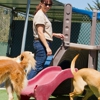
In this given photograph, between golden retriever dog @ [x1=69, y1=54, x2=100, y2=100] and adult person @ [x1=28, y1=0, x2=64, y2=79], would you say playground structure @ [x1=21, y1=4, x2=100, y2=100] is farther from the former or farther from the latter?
adult person @ [x1=28, y1=0, x2=64, y2=79]

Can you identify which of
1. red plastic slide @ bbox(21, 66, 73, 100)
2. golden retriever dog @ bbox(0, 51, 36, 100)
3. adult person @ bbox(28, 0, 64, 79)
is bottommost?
red plastic slide @ bbox(21, 66, 73, 100)

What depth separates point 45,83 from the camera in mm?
5371

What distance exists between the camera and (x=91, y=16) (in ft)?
21.0

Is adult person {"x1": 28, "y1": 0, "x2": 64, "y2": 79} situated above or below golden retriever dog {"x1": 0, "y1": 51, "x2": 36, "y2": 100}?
above

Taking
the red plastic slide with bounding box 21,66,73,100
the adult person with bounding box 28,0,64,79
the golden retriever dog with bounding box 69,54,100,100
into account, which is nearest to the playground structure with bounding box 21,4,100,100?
the red plastic slide with bounding box 21,66,73,100

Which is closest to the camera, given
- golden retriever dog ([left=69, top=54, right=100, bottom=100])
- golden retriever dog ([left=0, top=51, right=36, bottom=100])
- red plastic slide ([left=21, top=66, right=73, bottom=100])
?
golden retriever dog ([left=0, top=51, right=36, bottom=100])

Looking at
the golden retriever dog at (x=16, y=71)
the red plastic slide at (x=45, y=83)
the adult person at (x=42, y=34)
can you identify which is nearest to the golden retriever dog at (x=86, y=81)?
the red plastic slide at (x=45, y=83)

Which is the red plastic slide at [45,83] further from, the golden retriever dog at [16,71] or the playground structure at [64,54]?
the golden retriever dog at [16,71]

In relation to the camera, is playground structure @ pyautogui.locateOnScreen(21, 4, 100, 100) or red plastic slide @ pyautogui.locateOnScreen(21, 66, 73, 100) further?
playground structure @ pyautogui.locateOnScreen(21, 4, 100, 100)

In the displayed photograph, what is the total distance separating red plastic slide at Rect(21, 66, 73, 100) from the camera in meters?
5.18

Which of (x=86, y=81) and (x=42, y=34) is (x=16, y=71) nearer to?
(x=42, y=34)

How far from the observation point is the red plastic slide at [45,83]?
5.18m

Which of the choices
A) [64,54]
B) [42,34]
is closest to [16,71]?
[42,34]

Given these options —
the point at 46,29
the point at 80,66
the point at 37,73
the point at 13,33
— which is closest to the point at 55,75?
the point at 37,73
